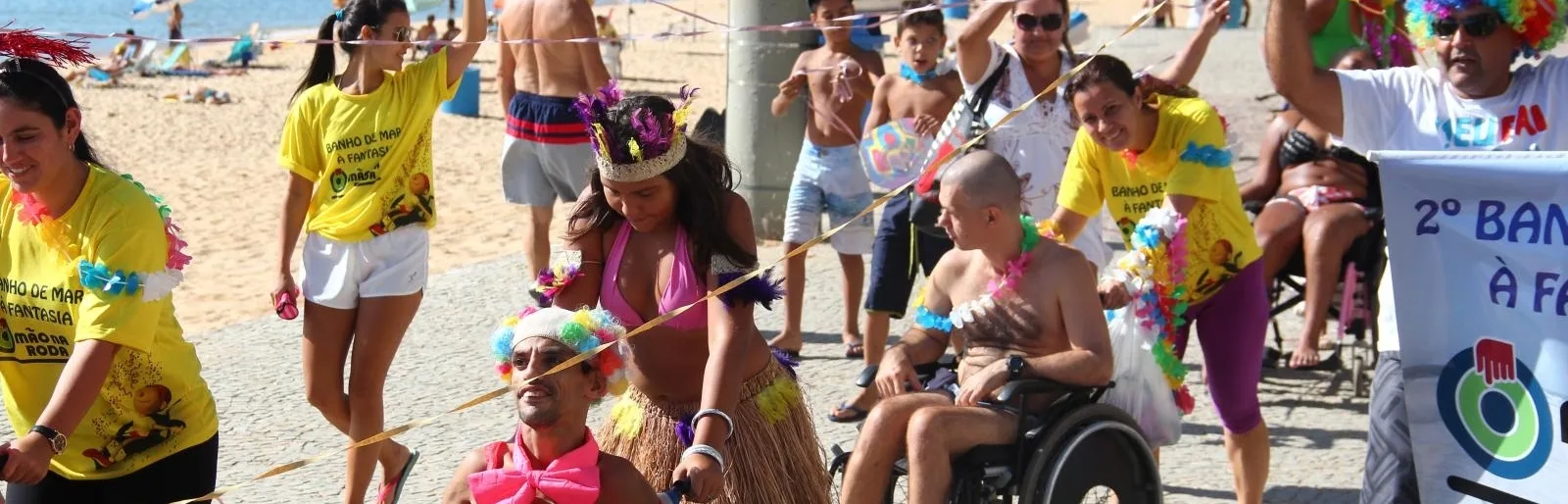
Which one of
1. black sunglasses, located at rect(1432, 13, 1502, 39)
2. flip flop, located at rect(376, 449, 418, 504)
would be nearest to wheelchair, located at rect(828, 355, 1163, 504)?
black sunglasses, located at rect(1432, 13, 1502, 39)

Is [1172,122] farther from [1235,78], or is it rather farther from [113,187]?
[1235,78]

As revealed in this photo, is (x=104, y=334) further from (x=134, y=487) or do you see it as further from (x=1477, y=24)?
(x=1477, y=24)

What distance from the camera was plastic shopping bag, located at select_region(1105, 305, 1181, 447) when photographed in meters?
4.87

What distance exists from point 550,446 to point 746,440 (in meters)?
0.75

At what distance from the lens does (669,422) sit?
4035 mm

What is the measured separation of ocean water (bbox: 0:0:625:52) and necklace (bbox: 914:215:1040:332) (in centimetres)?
2388

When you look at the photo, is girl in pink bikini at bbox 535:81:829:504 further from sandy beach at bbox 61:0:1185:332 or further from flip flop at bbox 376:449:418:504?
sandy beach at bbox 61:0:1185:332

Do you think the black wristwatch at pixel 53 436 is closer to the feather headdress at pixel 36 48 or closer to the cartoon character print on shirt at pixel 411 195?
the feather headdress at pixel 36 48

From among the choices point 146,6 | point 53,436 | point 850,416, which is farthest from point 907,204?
point 53,436

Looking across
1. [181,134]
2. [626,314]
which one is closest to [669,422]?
[626,314]

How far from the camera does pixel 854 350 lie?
24.9 ft

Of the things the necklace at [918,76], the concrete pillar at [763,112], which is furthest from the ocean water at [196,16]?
the necklace at [918,76]

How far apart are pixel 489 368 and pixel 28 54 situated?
151 inches

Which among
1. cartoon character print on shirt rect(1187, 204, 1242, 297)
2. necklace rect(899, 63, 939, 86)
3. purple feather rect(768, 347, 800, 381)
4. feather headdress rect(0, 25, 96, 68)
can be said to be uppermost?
feather headdress rect(0, 25, 96, 68)
